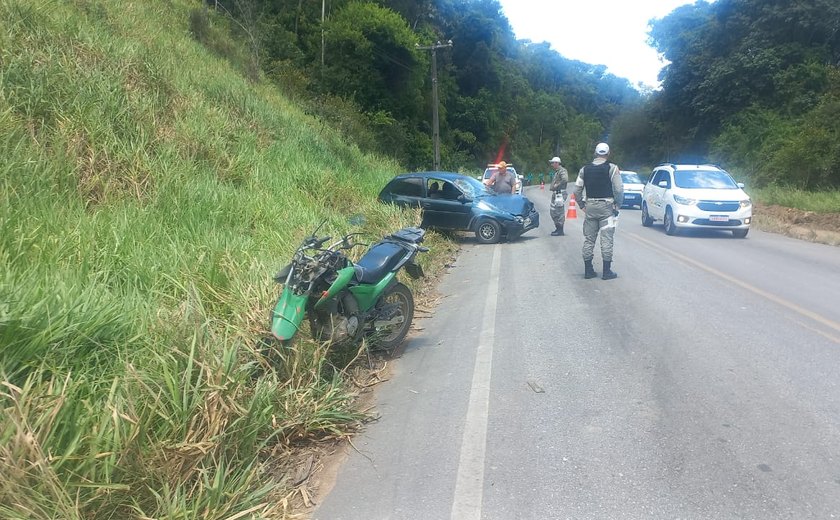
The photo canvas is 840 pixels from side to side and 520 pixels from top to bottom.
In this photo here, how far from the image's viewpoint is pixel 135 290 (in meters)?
5.40

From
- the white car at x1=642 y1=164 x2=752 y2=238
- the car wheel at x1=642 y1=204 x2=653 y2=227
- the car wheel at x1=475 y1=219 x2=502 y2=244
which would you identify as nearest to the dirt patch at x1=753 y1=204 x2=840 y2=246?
the white car at x1=642 y1=164 x2=752 y2=238

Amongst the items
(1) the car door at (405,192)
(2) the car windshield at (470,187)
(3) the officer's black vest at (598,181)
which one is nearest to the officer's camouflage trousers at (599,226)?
(3) the officer's black vest at (598,181)

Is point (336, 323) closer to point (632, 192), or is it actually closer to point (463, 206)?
point (463, 206)

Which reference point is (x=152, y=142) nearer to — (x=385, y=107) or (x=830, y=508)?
(x=830, y=508)

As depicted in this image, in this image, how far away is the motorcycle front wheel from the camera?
20.7 feet

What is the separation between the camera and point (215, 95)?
1539cm

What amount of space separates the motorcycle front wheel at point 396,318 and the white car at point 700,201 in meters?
10.9

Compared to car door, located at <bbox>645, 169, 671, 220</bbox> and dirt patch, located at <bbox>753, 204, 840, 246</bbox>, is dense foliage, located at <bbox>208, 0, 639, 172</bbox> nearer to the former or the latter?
car door, located at <bbox>645, 169, 671, 220</bbox>

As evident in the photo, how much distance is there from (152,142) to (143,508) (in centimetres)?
872

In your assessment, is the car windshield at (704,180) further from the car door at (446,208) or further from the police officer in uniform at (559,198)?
the car door at (446,208)

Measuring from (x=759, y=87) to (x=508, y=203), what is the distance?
3098cm

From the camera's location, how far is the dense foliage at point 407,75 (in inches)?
1226

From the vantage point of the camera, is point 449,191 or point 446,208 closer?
point 446,208

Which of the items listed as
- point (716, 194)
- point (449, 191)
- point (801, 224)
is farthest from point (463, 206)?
point (801, 224)
